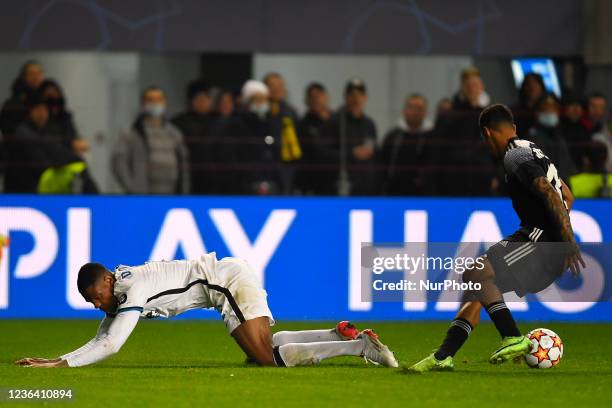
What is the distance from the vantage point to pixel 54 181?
15.4m

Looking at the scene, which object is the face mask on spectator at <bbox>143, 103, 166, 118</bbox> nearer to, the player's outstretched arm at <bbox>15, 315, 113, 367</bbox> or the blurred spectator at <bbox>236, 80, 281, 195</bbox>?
the blurred spectator at <bbox>236, 80, 281, 195</bbox>

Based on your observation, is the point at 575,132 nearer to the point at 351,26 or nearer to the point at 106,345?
the point at 351,26

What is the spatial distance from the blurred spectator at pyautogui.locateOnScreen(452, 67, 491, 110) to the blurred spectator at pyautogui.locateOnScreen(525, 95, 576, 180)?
2.20ft

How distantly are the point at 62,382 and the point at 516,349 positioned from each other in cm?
297

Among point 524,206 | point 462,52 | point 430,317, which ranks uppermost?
point 462,52

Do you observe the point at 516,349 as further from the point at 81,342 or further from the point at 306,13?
the point at 306,13

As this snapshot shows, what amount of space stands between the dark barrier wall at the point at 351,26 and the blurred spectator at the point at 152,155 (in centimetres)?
234

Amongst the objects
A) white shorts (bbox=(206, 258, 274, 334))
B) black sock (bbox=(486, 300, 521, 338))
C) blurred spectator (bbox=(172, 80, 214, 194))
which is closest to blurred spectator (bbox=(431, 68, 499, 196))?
blurred spectator (bbox=(172, 80, 214, 194))

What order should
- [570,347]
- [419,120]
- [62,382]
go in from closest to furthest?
[62,382] < [570,347] < [419,120]

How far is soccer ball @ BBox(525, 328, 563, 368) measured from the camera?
32.7ft

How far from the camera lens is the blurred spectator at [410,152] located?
15.8 metres

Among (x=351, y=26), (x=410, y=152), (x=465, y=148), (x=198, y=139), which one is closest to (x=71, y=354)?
(x=198, y=139)

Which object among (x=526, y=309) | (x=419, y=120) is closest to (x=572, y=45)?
(x=419, y=120)

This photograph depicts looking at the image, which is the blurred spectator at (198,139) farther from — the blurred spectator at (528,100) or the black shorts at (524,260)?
the black shorts at (524,260)
